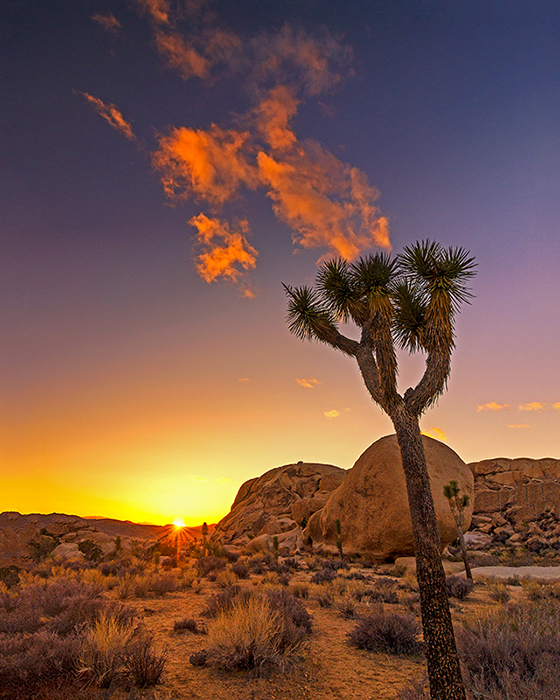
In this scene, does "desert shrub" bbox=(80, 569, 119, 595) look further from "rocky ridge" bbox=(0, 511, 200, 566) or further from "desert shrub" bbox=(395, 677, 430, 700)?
"rocky ridge" bbox=(0, 511, 200, 566)

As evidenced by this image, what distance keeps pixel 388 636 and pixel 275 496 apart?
149 ft

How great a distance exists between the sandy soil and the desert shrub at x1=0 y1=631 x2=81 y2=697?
1.14 meters

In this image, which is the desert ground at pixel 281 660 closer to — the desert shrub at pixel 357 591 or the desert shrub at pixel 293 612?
the desert shrub at pixel 357 591

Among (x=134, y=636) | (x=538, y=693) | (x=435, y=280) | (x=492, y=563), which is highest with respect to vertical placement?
(x=435, y=280)

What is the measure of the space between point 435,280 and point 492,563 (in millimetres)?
21583

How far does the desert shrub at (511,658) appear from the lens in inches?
145

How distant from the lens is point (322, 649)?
6.18 metres

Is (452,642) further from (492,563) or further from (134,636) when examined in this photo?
(492,563)

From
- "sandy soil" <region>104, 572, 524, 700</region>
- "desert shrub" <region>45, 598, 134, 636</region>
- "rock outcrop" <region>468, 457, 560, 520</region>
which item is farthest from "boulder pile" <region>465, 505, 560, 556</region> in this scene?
"desert shrub" <region>45, 598, 134, 636</region>

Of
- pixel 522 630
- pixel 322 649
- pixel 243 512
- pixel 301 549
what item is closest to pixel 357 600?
pixel 322 649

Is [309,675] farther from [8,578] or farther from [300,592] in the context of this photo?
[8,578]

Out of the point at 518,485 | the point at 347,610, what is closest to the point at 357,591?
the point at 347,610

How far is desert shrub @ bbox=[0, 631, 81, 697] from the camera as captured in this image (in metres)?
4.14

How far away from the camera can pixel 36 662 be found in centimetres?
437
